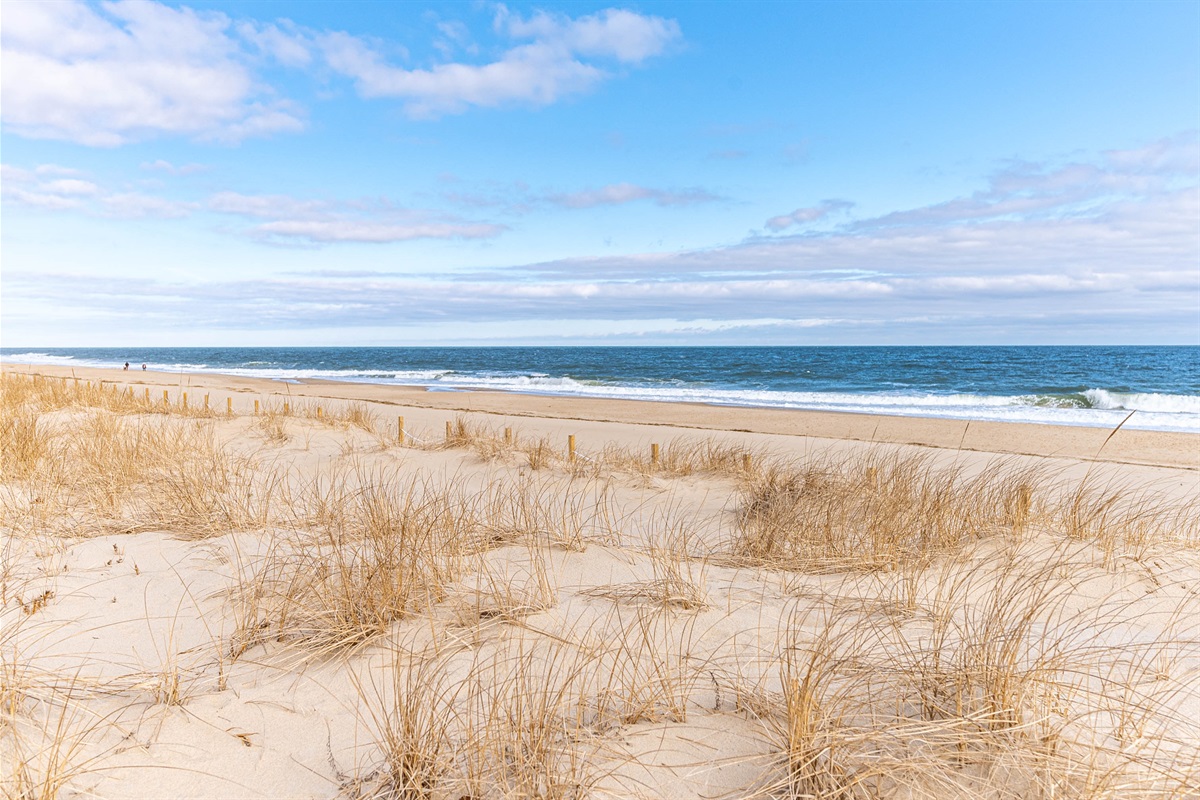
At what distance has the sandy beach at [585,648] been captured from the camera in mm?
2414

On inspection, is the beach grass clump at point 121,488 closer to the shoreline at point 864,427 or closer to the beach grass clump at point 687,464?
the beach grass clump at point 687,464

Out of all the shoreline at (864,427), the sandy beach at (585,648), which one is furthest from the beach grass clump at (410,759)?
the shoreline at (864,427)

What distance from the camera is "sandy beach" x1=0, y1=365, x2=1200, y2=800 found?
2414 millimetres

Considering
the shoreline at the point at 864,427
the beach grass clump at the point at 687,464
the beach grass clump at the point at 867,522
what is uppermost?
the beach grass clump at the point at 867,522

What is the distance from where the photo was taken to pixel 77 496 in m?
6.50

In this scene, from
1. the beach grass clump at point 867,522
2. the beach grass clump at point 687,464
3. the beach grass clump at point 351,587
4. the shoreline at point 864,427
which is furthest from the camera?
the shoreline at point 864,427

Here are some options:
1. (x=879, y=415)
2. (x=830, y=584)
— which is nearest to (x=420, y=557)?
(x=830, y=584)

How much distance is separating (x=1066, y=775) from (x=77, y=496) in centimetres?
802

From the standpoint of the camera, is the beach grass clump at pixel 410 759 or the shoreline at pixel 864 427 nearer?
the beach grass clump at pixel 410 759

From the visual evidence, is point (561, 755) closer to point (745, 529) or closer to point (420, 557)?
point (420, 557)

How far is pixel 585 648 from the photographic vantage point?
10.1 feet

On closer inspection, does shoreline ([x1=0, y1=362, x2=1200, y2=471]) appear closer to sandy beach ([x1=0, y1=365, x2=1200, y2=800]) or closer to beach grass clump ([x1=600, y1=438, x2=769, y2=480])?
beach grass clump ([x1=600, y1=438, x2=769, y2=480])

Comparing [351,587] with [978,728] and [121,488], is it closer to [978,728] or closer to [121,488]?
[978,728]

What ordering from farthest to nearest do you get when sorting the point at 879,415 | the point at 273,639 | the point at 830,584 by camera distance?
the point at 879,415, the point at 830,584, the point at 273,639
